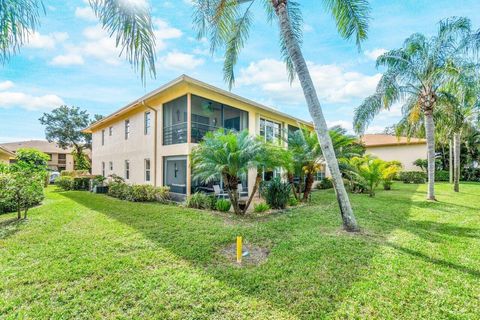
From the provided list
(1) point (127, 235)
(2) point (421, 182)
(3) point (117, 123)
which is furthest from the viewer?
(2) point (421, 182)

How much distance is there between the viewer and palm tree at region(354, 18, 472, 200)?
1170 centimetres

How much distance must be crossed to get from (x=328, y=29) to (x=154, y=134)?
10.3m

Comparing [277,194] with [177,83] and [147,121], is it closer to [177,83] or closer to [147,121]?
[177,83]

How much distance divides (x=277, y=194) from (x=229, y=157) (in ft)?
11.2

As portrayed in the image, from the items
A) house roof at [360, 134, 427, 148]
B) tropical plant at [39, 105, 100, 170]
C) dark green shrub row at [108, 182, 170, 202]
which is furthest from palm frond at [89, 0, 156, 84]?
tropical plant at [39, 105, 100, 170]

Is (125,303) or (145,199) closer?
(125,303)

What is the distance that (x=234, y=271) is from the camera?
4.44m

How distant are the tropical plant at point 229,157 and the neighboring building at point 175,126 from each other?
2679 mm

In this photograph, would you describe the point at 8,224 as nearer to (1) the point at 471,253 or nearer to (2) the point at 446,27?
(1) the point at 471,253

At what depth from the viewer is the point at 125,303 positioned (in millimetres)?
3469

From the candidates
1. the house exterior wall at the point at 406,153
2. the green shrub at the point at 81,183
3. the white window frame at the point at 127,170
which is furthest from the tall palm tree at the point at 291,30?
the house exterior wall at the point at 406,153

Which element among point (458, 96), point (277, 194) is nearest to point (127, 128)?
point (277, 194)

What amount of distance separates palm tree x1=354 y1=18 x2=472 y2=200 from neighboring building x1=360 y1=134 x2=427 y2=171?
15.3 metres

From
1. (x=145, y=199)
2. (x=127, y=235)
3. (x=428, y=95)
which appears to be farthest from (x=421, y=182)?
(x=127, y=235)
